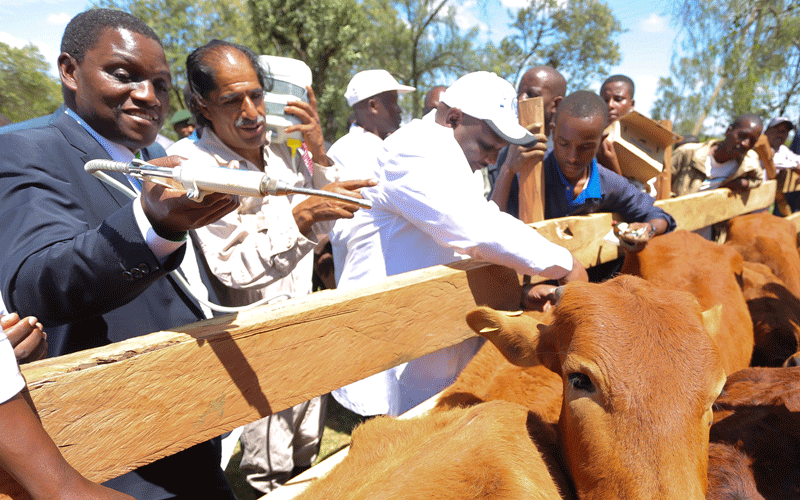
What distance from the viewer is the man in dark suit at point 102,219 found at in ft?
3.71

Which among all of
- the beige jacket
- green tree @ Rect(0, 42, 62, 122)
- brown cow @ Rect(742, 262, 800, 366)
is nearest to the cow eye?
brown cow @ Rect(742, 262, 800, 366)

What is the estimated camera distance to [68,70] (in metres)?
1.70

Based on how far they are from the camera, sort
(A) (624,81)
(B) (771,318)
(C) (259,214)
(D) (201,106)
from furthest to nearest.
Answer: (A) (624,81) → (B) (771,318) → (D) (201,106) → (C) (259,214)

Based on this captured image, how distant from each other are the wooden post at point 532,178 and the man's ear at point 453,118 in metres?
0.35

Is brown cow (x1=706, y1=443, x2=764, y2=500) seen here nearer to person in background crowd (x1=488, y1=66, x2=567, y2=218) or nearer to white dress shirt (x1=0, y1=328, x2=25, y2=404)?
person in background crowd (x1=488, y1=66, x2=567, y2=218)

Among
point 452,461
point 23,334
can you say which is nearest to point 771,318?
A: point 452,461

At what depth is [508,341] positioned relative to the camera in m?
1.79

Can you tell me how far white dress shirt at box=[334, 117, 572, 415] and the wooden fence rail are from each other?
0.14 meters

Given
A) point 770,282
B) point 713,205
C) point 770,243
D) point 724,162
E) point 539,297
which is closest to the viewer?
point 539,297

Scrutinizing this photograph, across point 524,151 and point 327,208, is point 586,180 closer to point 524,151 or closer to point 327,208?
point 524,151

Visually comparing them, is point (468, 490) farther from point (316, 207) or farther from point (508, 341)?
point (316, 207)

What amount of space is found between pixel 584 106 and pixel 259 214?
2080 mm

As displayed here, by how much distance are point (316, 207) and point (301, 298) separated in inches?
27.9

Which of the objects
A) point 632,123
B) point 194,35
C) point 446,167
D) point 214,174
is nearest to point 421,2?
point 194,35
